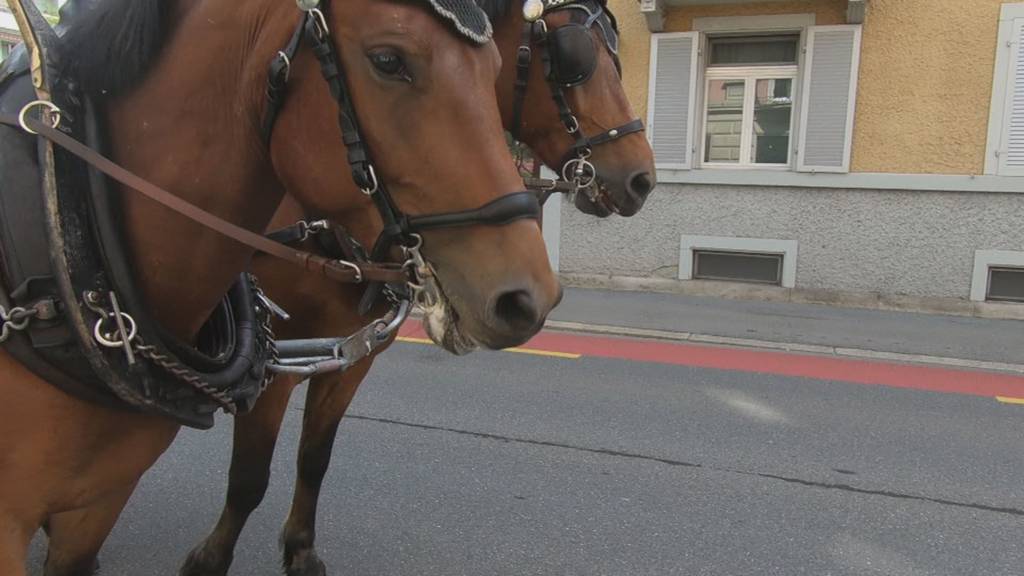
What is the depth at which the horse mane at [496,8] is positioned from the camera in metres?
2.62

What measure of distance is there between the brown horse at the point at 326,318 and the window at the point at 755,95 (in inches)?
272

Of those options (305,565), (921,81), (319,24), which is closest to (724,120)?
(921,81)

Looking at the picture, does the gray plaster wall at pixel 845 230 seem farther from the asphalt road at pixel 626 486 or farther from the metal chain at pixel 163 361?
the metal chain at pixel 163 361

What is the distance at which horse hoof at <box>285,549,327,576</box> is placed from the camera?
113 inches

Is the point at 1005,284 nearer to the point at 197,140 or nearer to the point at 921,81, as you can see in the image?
the point at 921,81

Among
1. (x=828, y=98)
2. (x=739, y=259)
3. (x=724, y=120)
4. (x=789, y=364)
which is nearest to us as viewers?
(x=789, y=364)

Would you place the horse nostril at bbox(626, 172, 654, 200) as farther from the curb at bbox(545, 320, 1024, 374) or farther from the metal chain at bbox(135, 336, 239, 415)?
the curb at bbox(545, 320, 1024, 374)

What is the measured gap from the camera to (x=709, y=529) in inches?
131

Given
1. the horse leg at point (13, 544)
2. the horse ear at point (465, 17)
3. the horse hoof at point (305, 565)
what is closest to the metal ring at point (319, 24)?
the horse ear at point (465, 17)

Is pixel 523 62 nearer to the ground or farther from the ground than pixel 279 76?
farther from the ground

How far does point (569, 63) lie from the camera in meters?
2.72

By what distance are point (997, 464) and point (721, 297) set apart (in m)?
5.39

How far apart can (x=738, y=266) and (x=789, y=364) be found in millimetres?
3295

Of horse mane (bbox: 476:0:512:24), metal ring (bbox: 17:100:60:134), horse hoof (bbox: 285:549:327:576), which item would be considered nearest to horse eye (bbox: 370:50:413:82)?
metal ring (bbox: 17:100:60:134)
